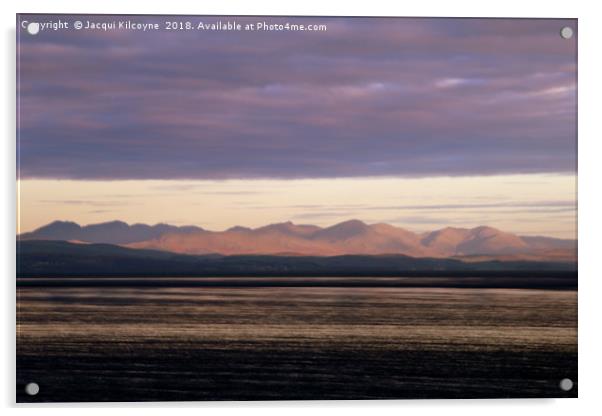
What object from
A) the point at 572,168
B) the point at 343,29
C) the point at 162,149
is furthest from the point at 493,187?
the point at 162,149

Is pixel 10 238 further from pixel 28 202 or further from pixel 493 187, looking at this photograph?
pixel 493 187

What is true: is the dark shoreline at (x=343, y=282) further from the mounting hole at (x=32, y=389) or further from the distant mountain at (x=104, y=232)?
the mounting hole at (x=32, y=389)

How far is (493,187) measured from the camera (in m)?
3.02

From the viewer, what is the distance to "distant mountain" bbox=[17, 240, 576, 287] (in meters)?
2.95

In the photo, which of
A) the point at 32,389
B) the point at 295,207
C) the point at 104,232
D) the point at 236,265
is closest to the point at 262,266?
the point at 236,265

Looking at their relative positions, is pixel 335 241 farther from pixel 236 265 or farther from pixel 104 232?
pixel 104 232

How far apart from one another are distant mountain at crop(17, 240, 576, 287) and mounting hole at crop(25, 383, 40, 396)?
39 cm

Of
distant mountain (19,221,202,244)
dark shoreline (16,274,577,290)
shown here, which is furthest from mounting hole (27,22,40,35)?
dark shoreline (16,274,577,290)

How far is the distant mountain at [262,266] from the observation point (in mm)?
2951

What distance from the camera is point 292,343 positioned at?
9.76 ft

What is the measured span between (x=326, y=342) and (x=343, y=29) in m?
1.15

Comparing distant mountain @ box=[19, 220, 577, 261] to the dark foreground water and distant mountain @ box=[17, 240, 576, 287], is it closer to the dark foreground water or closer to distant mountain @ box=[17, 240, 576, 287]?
distant mountain @ box=[17, 240, 576, 287]
